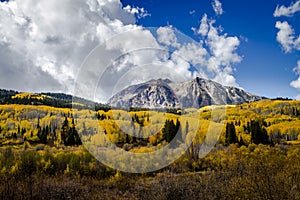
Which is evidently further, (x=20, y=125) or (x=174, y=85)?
(x=20, y=125)

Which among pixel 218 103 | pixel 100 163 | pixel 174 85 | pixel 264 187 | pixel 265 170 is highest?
pixel 174 85

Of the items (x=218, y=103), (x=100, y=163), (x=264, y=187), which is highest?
(x=218, y=103)

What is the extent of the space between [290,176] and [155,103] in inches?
576

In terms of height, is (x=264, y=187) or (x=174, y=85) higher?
(x=174, y=85)

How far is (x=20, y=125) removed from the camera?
325ft

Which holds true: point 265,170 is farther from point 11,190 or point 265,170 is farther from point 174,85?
point 11,190

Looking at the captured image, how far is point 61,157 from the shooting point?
26312mm

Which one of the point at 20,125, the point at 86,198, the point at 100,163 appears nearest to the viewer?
the point at 86,198

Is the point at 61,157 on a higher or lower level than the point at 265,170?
lower

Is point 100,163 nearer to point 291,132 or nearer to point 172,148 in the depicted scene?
point 172,148

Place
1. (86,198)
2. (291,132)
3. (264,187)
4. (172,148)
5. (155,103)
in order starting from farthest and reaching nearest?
(291,132), (155,103), (172,148), (86,198), (264,187)

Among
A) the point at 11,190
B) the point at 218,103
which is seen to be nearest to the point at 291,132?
the point at 218,103

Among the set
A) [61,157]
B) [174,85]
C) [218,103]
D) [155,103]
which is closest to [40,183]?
[174,85]

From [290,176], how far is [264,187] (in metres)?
1.11
